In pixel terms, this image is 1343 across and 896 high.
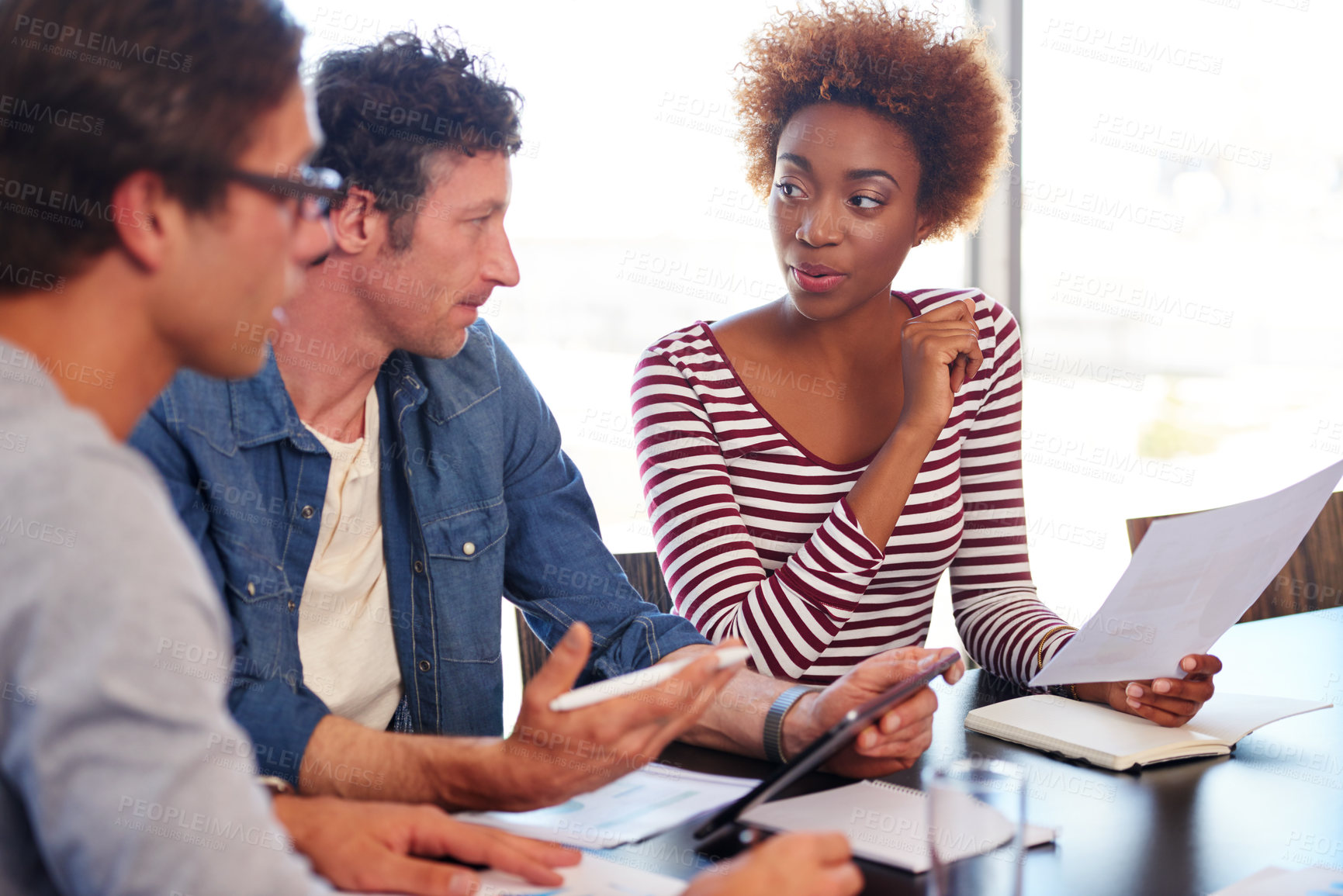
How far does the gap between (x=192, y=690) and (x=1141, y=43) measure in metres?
3.47

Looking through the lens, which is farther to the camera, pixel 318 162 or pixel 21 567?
pixel 318 162

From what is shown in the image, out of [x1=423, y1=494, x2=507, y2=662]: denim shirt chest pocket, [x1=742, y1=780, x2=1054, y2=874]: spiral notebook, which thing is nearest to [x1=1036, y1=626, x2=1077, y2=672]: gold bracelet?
[x1=742, y1=780, x2=1054, y2=874]: spiral notebook

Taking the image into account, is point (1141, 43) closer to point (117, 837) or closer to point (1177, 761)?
point (1177, 761)

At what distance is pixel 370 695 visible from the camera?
132 centimetres

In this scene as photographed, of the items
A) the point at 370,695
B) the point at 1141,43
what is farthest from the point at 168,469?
the point at 1141,43

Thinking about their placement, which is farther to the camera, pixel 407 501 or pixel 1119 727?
pixel 407 501

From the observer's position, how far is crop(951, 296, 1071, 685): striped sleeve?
159 centimetres

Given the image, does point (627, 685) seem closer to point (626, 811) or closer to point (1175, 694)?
point (626, 811)

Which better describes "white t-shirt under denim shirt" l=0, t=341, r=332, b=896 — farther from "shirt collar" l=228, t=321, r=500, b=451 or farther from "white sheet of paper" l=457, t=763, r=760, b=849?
"shirt collar" l=228, t=321, r=500, b=451

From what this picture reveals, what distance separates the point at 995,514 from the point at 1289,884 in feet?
3.07

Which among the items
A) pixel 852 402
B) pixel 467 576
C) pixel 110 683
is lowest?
pixel 467 576

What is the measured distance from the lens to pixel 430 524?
4.32ft

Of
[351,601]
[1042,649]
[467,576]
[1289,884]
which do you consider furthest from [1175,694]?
[351,601]

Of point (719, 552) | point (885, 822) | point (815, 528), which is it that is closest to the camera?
point (885, 822)
